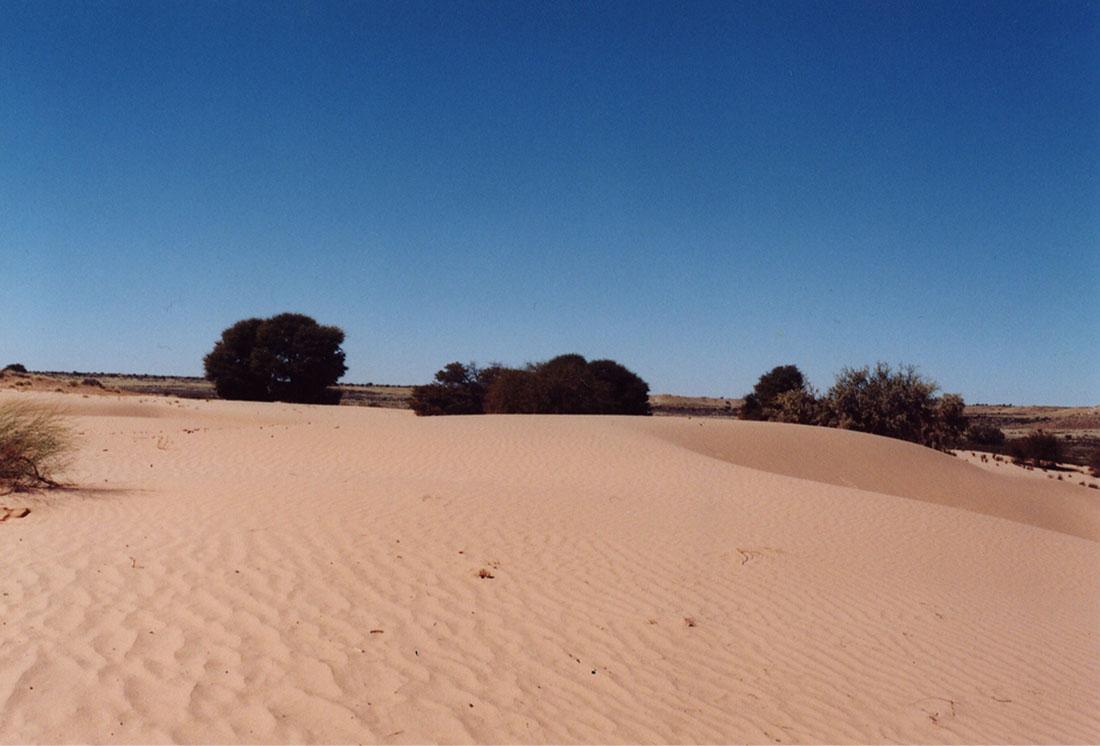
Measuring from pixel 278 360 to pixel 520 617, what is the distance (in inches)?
1628

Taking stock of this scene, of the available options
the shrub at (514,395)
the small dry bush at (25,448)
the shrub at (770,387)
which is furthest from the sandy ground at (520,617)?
the shrub at (770,387)

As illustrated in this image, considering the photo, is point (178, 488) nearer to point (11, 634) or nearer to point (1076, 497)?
point (11, 634)

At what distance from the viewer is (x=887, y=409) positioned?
33.0m

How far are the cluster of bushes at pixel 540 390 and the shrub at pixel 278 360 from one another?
10438 millimetres

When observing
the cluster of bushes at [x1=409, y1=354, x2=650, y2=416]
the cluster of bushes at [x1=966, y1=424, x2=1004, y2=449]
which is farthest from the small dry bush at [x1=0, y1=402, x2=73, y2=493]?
the cluster of bushes at [x1=966, y1=424, x2=1004, y2=449]

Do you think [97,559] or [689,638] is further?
[97,559]

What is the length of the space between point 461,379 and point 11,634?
31.7 m

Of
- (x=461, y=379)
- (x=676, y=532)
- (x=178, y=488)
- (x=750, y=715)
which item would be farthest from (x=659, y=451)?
(x=461, y=379)

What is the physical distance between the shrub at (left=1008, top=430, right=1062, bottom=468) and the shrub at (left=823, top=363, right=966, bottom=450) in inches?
112

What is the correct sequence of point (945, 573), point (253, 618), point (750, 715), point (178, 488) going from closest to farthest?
point (750, 715) < point (253, 618) < point (945, 573) < point (178, 488)

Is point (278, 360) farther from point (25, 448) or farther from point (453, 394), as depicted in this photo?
point (25, 448)

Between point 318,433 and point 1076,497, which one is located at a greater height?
point 318,433

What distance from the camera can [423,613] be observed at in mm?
5812

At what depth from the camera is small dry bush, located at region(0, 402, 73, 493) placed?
9891mm
